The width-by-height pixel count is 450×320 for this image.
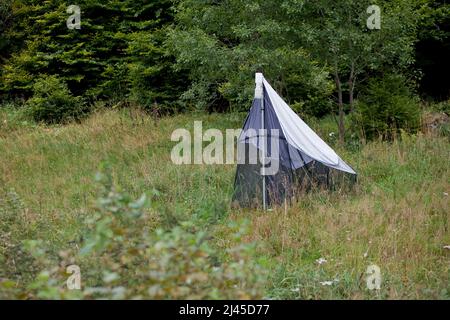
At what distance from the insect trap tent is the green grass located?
0.87 ft

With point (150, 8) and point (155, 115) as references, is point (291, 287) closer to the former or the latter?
point (155, 115)

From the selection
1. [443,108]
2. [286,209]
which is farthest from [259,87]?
[443,108]

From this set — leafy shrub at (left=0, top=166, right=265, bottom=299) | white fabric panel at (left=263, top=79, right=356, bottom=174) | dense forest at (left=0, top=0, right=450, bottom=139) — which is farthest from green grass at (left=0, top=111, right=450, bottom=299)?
dense forest at (left=0, top=0, right=450, bottom=139)

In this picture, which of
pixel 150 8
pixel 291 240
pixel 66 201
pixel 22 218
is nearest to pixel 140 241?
pixel 291 240

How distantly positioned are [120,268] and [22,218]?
3.52 m

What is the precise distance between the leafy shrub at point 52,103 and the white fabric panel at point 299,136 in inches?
303

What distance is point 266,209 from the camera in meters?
6.79

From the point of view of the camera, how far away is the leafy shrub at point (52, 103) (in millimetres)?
13672

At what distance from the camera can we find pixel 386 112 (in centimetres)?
1020

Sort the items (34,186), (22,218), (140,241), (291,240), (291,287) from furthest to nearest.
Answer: (34,186), (22,218), (291,240), (291,287), (140,241)

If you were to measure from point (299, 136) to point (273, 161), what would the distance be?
590 mm

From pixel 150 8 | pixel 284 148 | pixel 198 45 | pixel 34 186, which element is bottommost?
pixel 34 186

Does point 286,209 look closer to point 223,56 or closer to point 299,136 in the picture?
point 299,136

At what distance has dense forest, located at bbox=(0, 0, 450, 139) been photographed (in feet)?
33.1
